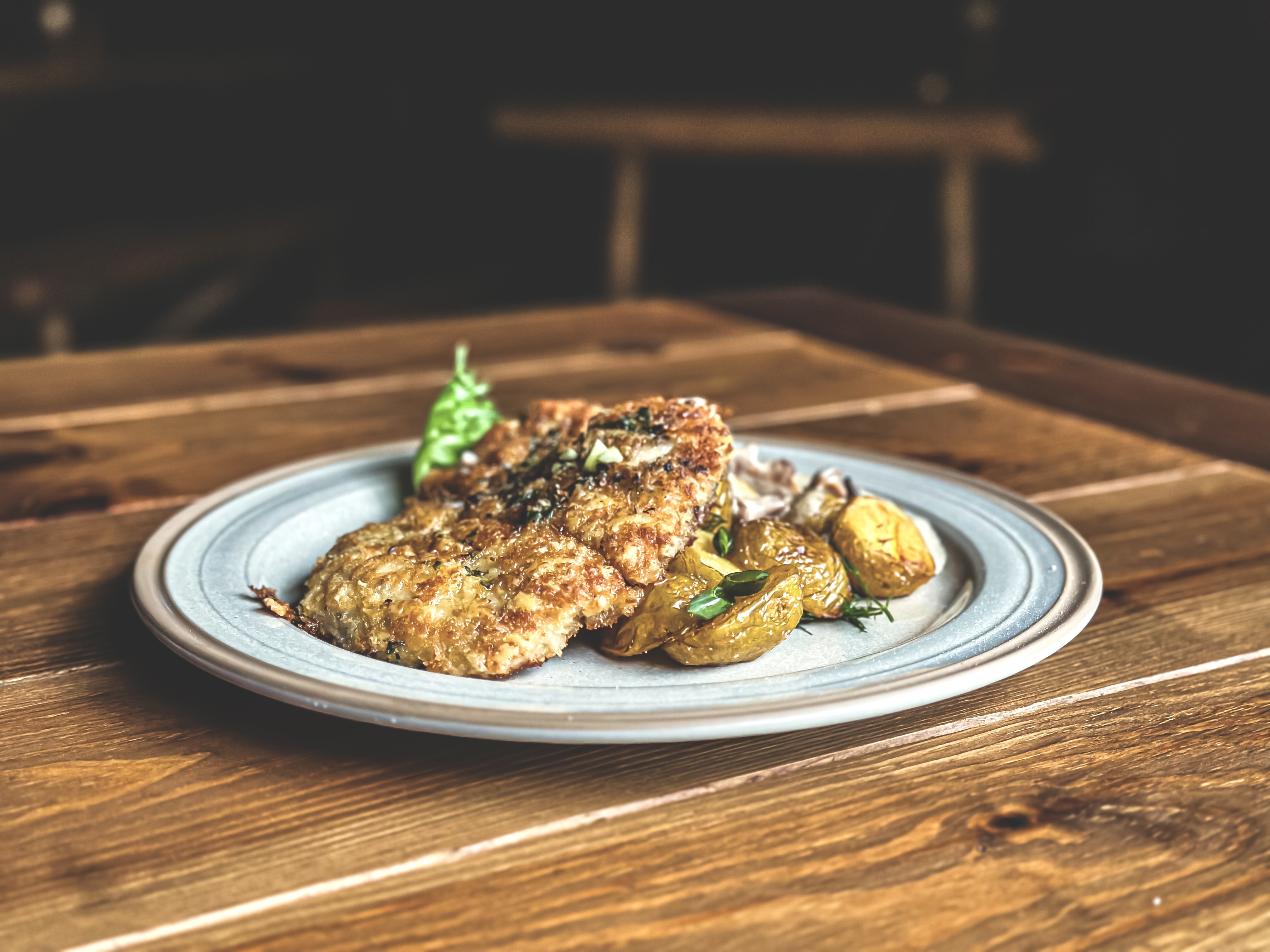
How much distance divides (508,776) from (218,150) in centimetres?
690

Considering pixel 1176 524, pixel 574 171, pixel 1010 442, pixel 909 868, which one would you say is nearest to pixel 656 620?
pixel 909 868

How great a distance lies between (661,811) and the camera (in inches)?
31.3

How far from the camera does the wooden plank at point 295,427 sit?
5.14 feet

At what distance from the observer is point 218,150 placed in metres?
6.95

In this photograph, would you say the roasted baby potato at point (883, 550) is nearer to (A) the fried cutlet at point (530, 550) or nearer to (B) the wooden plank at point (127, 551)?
(A) the fried cutlet at point (530, 550)

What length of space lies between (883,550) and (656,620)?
26cm

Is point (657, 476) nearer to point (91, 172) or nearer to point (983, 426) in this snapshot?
point (983, 426)

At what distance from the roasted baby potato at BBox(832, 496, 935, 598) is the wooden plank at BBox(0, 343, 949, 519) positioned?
0.85 meters

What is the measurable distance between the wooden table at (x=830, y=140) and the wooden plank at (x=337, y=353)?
262cm

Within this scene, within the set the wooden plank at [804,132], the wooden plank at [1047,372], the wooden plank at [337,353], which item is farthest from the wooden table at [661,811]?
the wooden plank at [804,132]

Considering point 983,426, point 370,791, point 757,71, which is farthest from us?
point 757,71

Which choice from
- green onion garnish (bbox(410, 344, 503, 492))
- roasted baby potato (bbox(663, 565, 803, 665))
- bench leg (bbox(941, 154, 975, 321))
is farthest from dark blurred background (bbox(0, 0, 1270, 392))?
roasted baby potato (bbox(663, 565, 803, 665))

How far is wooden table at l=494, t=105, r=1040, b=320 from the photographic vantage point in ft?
16.0

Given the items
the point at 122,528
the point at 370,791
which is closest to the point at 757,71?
the point at 122,528
